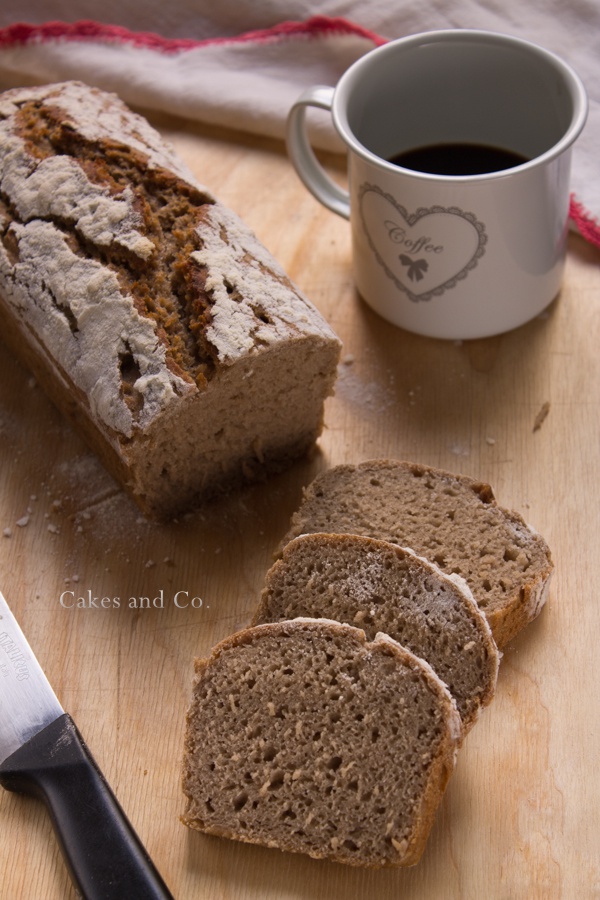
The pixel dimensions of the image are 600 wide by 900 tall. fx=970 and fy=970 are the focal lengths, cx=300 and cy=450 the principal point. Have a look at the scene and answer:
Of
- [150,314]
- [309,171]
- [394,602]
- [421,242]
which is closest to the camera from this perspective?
[394,602]

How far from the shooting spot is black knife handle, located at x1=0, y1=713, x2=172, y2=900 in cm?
187

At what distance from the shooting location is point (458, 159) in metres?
2.85

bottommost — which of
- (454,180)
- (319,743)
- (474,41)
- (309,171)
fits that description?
(319,743)

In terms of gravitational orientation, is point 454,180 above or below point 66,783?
above

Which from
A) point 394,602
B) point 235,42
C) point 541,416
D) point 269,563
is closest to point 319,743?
point 394,602

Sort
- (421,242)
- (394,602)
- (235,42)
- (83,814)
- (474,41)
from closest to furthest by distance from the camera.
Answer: (83,814) < (394,602) < (421,242) < (474,41) < (235,42)

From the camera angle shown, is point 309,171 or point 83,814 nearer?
point 83,814

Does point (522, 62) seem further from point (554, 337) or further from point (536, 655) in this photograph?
point (536, 655)

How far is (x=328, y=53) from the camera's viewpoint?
3.55m

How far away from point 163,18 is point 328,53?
2.32ft

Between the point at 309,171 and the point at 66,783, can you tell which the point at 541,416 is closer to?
the point at 309,171

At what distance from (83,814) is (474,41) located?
230 cm

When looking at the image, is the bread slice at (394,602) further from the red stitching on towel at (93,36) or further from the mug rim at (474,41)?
the red stitching on towel at (93,36)

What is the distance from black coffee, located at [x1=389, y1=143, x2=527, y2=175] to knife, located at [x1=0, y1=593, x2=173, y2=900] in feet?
5.58
